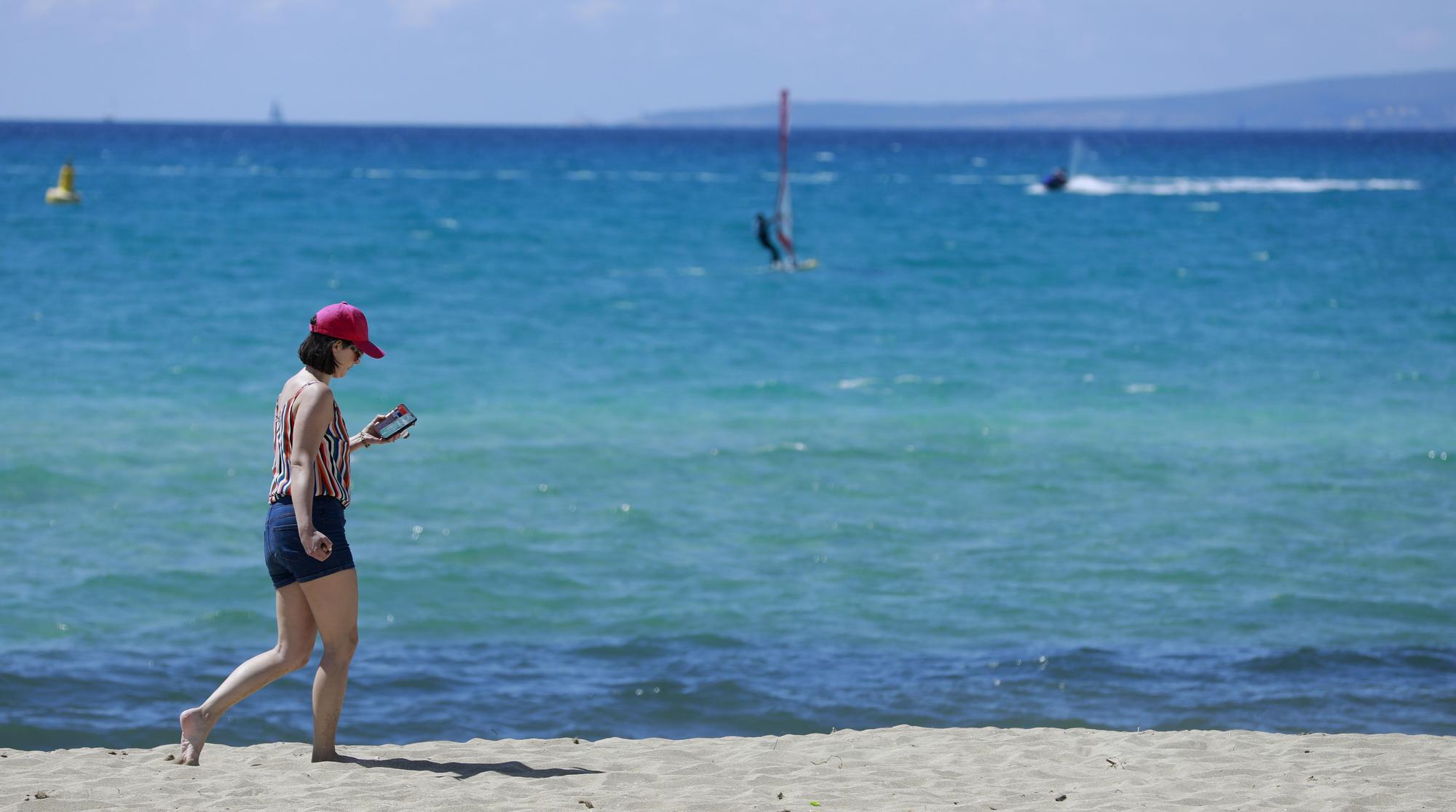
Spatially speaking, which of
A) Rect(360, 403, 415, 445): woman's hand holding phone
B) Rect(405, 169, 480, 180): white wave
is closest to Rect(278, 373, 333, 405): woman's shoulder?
Rect(360, 403, 415, 445): woman's hand holding phone

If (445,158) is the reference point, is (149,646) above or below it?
below

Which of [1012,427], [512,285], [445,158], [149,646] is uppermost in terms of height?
[445,158]

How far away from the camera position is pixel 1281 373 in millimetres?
19359

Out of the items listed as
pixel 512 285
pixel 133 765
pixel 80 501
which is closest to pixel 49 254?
pixel 512 285

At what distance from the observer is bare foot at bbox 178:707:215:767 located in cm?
565

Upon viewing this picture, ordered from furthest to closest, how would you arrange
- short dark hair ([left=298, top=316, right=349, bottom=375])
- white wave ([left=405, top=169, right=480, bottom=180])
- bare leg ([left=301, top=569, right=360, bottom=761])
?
white wave ([left=405, top=169, right=480, bottom=180])
bare leg ([left=301, top=569, right=360, bottom=761])
short dark hair ([left=298, top=316, right=349, bottom=375])

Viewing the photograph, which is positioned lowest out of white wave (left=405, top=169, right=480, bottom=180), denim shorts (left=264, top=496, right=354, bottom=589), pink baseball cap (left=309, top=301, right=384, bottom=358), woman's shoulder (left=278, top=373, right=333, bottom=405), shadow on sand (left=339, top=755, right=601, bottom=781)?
shadow on sand (left=339, top=755, right=601, bottom=781)

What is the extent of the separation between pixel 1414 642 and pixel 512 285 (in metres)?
22.8

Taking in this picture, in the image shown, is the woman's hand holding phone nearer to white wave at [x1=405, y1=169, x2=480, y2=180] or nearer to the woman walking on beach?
the woman walking on beach

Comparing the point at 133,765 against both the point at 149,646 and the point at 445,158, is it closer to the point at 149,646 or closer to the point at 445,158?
the point at 149,646

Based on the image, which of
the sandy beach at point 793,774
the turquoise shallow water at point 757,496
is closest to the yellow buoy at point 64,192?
the turquoise shallow water at point 757,496

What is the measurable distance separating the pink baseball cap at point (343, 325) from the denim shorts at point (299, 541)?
567mm

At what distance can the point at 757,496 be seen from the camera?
12.5 metres

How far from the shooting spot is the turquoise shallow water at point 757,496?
8086 mm
